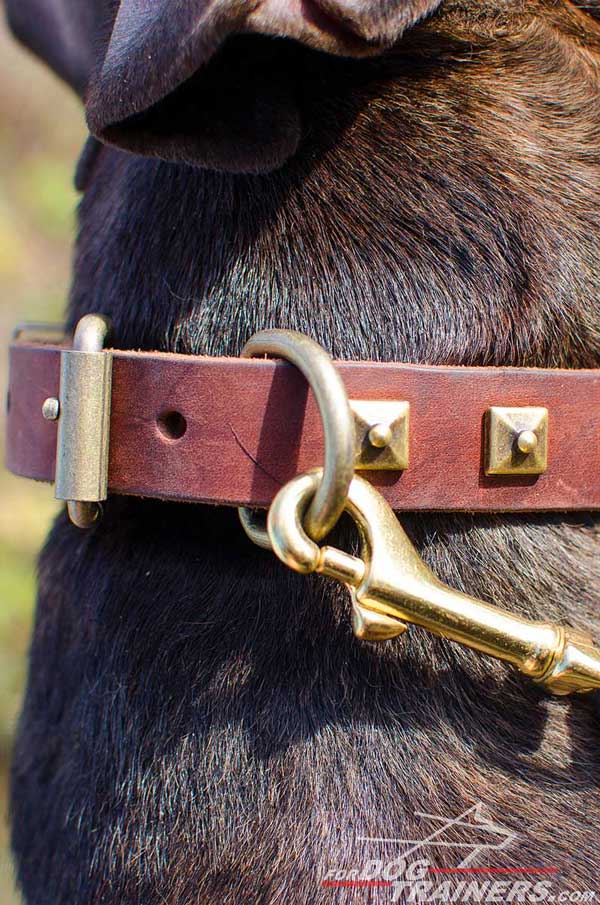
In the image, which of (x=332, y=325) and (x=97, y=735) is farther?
(x=97, y=735)

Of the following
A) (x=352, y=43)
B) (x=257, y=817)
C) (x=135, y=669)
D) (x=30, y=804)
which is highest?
(x=352, y=43)

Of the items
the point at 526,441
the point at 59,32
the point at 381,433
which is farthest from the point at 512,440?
the point at 59,32

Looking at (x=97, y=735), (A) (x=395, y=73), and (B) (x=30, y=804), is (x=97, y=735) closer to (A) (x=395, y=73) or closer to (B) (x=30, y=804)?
(B) (x=30, y=804)

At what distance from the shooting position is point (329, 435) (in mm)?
711

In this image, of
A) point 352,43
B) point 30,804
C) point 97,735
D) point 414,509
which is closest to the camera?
point 352,43

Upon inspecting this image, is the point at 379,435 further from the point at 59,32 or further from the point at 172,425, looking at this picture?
the point at 59,32

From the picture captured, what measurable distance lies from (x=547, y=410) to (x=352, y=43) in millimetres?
333

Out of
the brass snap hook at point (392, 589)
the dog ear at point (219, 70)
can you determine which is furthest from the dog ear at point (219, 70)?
the brass snap hook at point (392, 589)

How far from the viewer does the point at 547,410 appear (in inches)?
32.2

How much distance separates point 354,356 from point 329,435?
0.41 feet

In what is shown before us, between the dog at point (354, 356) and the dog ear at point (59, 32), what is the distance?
0.34 metres

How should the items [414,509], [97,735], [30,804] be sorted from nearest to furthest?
1. [414,509]
2. [97,735]
3. [30,804]

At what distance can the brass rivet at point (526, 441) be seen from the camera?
0.80 m

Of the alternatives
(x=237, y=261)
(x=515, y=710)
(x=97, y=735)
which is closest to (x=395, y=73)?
(x=237, y=261)
